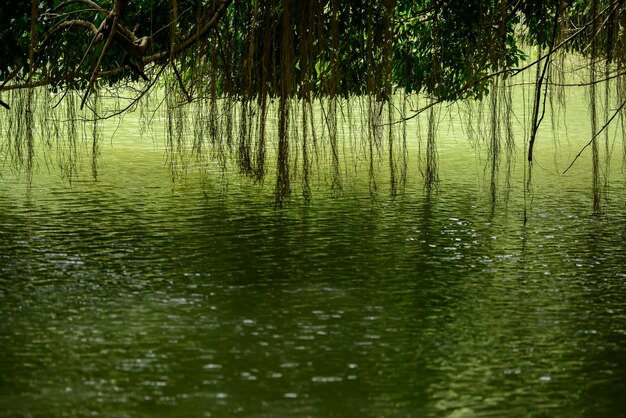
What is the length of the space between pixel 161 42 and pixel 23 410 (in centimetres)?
623

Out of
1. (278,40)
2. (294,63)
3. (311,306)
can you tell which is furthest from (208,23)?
(311,306)

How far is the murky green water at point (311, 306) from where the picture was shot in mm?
5211

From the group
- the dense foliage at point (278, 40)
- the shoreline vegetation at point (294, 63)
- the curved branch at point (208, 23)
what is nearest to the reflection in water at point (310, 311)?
the shoreline vegetation at point (294, 63)

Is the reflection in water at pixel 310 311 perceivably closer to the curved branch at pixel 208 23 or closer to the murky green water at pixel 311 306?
the murky green water at pixel 311 306

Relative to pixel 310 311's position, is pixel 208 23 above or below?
above

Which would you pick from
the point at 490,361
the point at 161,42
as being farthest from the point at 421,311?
the point at 161,42

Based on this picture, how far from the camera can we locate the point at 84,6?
1116 centimetres

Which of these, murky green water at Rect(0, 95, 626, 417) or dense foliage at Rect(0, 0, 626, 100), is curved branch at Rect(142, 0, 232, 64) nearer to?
dense foliage at Rect(0, 0, 626, 100)

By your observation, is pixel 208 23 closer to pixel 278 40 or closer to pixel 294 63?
pixel 294 63

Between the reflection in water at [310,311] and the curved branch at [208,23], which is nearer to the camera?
the reflection in water at [310,311]

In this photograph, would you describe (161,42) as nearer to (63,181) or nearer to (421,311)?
(63,181)

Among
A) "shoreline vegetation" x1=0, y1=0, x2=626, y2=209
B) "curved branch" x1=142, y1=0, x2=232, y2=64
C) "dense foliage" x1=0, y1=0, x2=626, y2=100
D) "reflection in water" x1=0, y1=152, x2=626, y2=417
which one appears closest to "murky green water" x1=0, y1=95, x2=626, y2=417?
"reflection in water" x1=0, y1=152, x2=626, y2=417

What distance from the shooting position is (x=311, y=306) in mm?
6723

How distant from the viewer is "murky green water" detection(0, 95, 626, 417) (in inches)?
205
